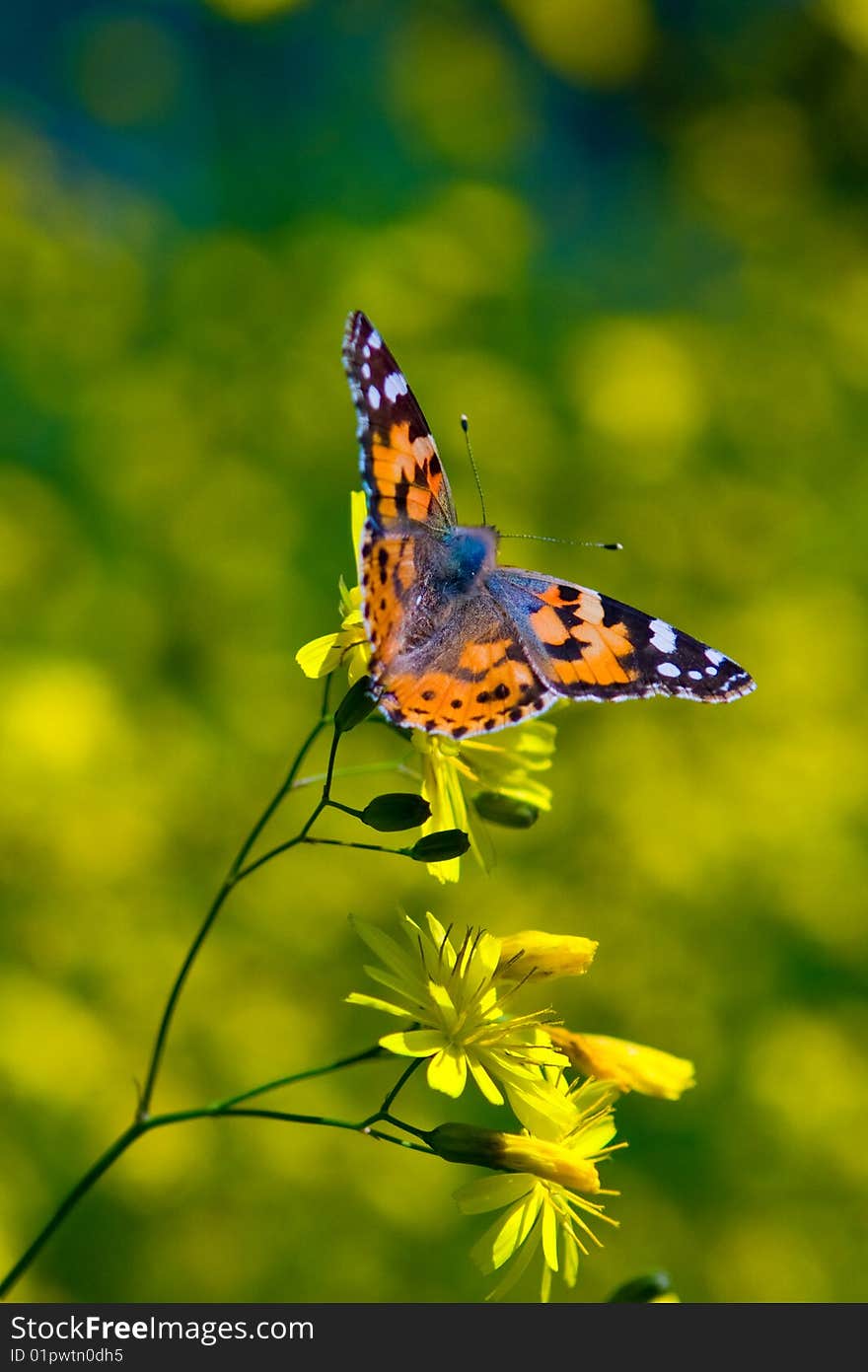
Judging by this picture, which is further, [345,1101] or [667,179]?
[667,179]

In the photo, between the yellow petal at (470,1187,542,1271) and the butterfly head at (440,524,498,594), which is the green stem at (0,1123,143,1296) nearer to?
the yellow petal at (470,1187,542,1271)

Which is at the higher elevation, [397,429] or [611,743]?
[611,743]

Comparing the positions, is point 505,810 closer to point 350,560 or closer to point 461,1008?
point 461,1008

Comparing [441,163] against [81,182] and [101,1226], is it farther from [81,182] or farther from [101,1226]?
[101,1226]

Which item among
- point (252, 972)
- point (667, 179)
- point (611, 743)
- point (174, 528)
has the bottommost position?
point (252, 972)

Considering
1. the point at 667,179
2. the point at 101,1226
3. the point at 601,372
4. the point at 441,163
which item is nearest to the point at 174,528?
the point at 601,372

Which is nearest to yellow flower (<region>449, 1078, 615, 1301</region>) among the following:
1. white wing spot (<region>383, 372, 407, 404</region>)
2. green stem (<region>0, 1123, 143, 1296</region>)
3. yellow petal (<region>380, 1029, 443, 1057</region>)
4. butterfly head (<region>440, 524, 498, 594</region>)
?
yellow petal (<region>380, 1029, 443, 1057</region>)

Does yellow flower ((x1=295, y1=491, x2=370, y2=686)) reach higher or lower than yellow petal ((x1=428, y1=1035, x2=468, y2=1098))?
higher
